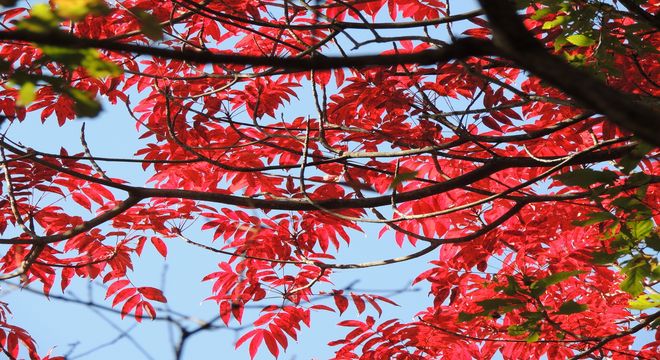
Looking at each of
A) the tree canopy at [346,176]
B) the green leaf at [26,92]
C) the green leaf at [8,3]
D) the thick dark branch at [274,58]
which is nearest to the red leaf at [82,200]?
the tree canopy at [346,176]

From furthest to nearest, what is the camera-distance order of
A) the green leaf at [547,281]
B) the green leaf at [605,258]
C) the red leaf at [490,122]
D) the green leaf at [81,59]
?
1. the red leaf at [490,122]
2. the green leaf at [605,258]
3. the green leaf at [547,281]
4. the green leaf at [81,59]

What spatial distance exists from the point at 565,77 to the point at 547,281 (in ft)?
5.00

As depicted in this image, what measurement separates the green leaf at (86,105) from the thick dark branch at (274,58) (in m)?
0.18

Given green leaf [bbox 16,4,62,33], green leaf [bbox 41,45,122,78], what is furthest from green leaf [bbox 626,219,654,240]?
green leaf [bbox 16,4,62,33]

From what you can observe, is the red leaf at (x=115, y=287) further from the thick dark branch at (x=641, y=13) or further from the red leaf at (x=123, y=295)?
the thick dark branch at (x=641, y=13)

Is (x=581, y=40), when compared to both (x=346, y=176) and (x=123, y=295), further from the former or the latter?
(x=123, y=295)

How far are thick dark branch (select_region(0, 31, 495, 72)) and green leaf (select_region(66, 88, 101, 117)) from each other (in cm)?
18

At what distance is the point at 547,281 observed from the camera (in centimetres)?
229

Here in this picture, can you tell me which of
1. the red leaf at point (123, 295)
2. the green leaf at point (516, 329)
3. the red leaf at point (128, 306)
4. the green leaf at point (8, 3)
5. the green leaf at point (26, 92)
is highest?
the red leaf at point (123, 295)

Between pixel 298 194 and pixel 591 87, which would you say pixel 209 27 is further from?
pixel 591 87

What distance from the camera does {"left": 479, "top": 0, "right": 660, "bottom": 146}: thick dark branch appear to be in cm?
88

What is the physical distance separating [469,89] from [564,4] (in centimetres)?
108

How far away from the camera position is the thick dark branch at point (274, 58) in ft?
3.03

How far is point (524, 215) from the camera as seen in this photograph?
161 inches
